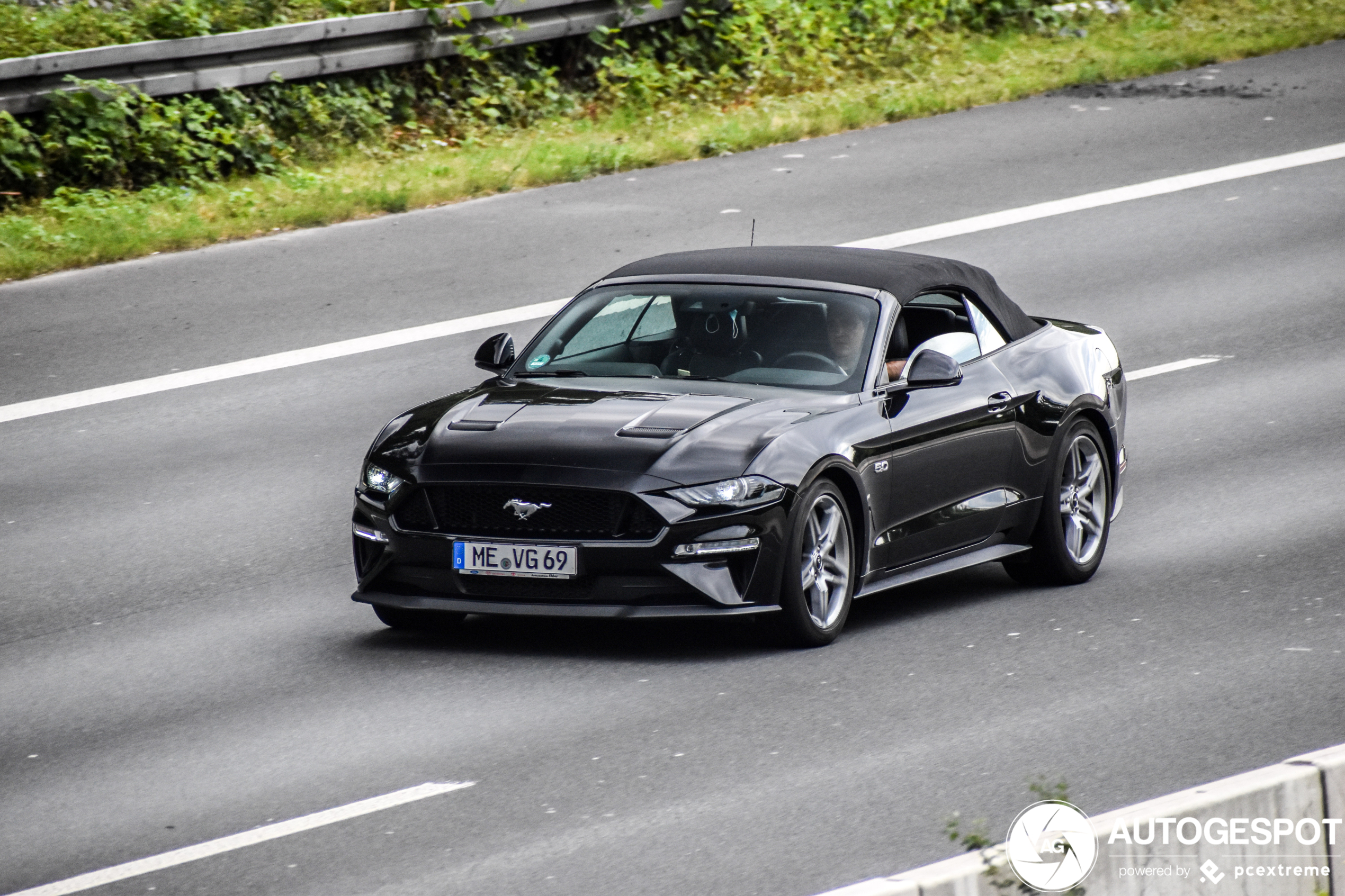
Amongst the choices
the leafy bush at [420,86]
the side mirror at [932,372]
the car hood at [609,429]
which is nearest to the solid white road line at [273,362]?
the leafy bush at [420,86]

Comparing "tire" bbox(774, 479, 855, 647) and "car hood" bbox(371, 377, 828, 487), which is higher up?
"car hood" bbox(371, 377, 828, 487)

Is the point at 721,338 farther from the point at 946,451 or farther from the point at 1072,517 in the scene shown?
the point at 1072,517

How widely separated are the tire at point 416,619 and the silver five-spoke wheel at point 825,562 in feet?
4.73

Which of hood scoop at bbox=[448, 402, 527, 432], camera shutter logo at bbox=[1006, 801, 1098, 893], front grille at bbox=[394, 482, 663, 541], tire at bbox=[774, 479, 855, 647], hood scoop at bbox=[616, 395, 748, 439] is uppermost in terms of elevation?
camera shutter logo at bbox=[1006, 801, 1098, 893]

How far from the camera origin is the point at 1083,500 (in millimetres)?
10055

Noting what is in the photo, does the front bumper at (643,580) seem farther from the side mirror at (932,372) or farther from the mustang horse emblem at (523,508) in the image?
the side mirror at (932,372)

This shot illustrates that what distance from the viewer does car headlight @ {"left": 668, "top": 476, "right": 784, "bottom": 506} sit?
7.96m

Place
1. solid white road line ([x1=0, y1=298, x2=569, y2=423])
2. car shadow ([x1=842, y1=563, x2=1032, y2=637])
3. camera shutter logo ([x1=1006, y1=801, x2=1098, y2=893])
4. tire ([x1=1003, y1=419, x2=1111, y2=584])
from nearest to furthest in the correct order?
camera shutter logo ([x1=1006, y1=801, x2=1098, y2=893]) → car shadow ([x1=842, y1=563, x2=1032, y2=637]) → tire ([x1=1003, y1=419, x2=1111, y2=584]) → solid white road line ([x1=0, y1=298, x2=569, y2=423])

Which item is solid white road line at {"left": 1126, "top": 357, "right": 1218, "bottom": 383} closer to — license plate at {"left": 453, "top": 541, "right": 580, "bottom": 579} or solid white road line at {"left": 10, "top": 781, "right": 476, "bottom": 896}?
license plate at {"left": 453, "top": 541, "right": 580, "bottom": 579}

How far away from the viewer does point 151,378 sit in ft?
44.5

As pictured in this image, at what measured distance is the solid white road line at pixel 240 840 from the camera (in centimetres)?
591

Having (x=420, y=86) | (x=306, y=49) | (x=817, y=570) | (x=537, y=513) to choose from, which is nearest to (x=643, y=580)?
(x=537, y=513)

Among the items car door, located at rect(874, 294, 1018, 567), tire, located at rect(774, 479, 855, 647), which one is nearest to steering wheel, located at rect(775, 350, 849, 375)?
car door, located at rect(874, 294, 1018, 567)

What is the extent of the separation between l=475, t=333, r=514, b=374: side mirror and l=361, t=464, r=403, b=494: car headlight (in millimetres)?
1000
